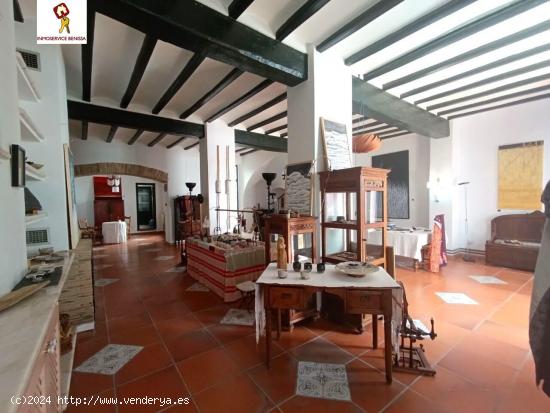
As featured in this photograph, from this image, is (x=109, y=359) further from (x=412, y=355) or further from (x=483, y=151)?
(x=483, y=151)

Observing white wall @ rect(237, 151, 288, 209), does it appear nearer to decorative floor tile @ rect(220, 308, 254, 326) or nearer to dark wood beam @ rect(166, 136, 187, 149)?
dark wood beam @ rect(166, 136, 187, 149)

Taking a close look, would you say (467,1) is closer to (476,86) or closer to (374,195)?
(374,195)

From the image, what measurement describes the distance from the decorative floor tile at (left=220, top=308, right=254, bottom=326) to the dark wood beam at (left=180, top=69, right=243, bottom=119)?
122 inches

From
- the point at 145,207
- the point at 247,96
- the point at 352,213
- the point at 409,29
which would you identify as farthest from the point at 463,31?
the point at 145,207

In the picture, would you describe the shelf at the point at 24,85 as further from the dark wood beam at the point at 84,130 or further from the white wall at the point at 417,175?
the white wall at the point at 417,175

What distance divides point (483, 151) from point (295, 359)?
242 inches

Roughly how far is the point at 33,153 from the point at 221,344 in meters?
3.03

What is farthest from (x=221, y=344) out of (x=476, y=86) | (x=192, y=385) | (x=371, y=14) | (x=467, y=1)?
(x=476, y=86)

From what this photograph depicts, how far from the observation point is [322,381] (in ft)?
6.15

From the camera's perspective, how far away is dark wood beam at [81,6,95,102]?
232 cm

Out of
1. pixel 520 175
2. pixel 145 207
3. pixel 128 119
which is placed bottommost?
pixel 145 207

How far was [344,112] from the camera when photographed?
3.20 metres

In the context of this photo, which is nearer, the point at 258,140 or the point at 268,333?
the point at 268,333

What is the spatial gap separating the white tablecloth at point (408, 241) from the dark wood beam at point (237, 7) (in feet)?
Answer: 12.4
